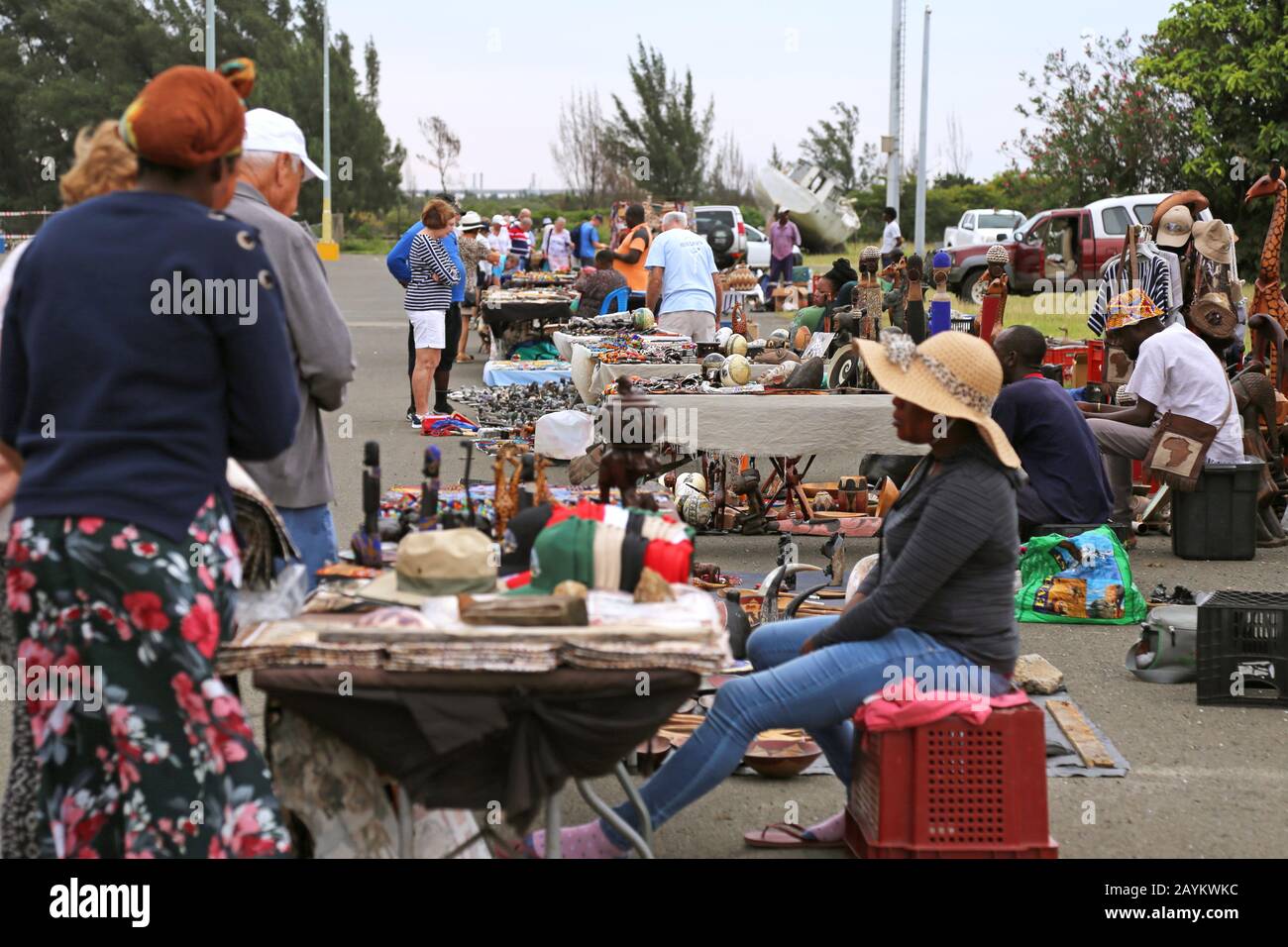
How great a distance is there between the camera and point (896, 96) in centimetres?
3039

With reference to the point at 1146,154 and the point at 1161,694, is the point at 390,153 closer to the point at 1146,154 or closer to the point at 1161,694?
the point at 1146,154

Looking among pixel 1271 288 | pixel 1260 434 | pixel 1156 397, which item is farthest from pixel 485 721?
pixel 1271 288

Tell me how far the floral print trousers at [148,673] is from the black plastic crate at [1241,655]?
414cm

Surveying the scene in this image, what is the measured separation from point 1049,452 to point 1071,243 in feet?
67.1

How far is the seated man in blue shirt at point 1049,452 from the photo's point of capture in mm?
7395

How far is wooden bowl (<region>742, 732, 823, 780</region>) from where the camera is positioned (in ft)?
17.6

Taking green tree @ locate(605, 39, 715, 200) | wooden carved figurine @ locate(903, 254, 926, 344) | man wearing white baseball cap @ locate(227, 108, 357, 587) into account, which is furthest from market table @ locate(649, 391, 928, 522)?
green tree @ locate(605, 39, 715, 200)

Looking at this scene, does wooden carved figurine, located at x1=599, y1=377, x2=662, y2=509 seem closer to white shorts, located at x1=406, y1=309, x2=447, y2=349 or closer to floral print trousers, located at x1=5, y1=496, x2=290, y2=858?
floral print trousers, located at x1=5, y1=496, x2=290, y2=858

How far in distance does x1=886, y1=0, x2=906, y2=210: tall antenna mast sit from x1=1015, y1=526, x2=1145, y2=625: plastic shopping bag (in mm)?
22824

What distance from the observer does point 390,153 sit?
6312cm

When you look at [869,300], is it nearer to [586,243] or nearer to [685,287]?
[685,287]

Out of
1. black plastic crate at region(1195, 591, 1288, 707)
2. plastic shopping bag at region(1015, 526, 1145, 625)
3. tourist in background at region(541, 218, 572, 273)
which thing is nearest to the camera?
black plastic crate at region(1195, 591, 1288, 707)

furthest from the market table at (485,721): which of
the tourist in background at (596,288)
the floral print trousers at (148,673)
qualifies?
the tourist in background at (596,288)
